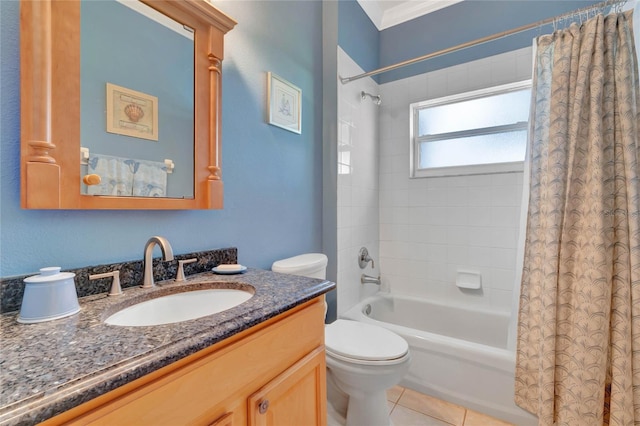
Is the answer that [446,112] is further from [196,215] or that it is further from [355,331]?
[196,215]

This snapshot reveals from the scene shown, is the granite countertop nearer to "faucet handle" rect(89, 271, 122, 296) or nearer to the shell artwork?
"faucet handle" rect(89, 271, 122, 296)

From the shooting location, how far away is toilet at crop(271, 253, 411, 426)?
49.3 inches

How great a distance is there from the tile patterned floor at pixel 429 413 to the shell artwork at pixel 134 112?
1848 mm

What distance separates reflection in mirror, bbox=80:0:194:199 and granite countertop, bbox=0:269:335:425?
0.40 m

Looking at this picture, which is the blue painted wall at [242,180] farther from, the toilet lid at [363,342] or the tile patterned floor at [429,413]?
the tile patterned floor at [429,413]

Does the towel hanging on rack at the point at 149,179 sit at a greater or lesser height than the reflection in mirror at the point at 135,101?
lesser

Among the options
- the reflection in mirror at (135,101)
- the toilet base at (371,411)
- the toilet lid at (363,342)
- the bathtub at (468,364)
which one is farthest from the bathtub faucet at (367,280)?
the reflection in mirror at (135,101)

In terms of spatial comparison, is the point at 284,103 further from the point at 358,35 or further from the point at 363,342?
the point at 363,342

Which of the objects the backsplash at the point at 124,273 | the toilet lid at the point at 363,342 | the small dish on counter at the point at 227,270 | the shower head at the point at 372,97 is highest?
the shower head at the point at 372,97

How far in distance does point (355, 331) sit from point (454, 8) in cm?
255

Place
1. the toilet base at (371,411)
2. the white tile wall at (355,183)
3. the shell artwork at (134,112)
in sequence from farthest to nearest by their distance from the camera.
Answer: the white tile wall at (355,183) < the toilet base at (371,411) < the shell artwork at (134,112)

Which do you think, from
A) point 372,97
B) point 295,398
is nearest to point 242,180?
point 295,398

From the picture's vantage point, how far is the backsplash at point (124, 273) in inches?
27.5

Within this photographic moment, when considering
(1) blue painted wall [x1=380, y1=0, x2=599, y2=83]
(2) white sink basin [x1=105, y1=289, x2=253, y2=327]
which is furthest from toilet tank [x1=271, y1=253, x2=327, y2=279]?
(1) blue painted wall [x1=380, y1=0, x2=599, y2=83]
